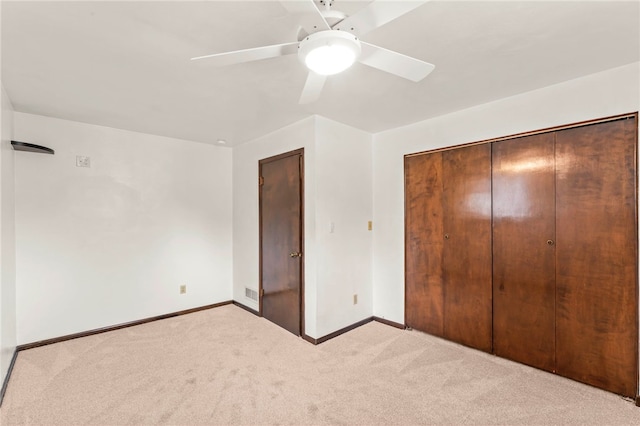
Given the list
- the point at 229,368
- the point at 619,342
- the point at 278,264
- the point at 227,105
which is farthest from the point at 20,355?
the point at 619,342

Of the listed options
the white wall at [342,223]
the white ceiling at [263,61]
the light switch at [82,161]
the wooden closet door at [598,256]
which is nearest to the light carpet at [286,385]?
the wooden closet door at [598,256]

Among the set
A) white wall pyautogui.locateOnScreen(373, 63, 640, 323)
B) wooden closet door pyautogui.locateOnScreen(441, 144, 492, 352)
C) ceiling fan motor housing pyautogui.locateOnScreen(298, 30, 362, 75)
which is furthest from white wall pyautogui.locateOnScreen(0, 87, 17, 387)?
wooden closet door pyautogui.locateOnScreen(441, 144, 492, 352)

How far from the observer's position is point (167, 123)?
324cm

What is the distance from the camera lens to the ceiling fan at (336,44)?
114 cm

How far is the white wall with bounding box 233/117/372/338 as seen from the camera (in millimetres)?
3055

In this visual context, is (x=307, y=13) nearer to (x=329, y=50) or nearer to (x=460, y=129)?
(x=329, y=50)

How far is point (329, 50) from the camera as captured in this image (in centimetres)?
131

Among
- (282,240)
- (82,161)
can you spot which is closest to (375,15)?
(282,240)

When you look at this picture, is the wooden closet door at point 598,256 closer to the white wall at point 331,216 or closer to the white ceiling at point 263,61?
the white ceiling at point 263,61

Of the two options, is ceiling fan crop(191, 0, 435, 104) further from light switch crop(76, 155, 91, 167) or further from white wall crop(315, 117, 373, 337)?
light switch crop(76, 155, 91, 167)

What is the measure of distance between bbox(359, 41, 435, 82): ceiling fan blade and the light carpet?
2064 mm

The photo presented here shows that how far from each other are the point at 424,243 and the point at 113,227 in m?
3.47

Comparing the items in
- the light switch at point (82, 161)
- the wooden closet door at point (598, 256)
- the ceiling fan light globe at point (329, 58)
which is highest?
the ceiling fan light globe at point (329, 58)

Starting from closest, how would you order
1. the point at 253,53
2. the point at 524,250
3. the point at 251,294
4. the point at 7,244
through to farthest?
the point at 253,53
the point at 7,244
the point at 524,250
the point at 251,294
